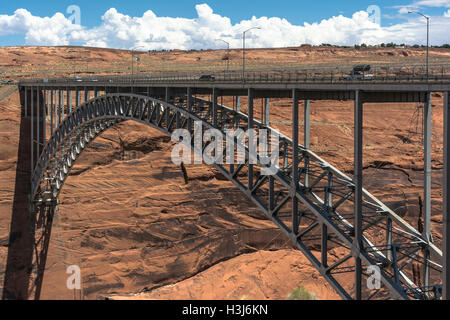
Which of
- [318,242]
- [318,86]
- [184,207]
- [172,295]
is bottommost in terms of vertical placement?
[172,295]

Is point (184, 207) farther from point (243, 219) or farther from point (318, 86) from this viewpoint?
point (318, 86)

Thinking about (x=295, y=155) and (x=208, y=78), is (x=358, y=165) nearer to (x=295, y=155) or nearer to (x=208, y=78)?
(x=295, y=155)

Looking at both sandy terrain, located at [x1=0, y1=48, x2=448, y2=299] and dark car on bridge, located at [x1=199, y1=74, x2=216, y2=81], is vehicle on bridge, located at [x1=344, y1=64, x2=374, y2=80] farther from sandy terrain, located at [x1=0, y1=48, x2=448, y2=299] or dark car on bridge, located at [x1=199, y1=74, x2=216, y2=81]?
sandy terrain, located at [x1=0, y1=48, x2=448, y2=299]

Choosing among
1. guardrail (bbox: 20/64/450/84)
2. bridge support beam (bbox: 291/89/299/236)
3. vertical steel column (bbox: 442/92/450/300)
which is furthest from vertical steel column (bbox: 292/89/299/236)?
vertical steel column (bbox: 442/92/450/300)

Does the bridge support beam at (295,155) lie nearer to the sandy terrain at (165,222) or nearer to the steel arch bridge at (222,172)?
the steel arch bridge at (222,172)

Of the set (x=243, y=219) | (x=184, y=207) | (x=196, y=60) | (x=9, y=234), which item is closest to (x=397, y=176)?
(x=243, y=219)

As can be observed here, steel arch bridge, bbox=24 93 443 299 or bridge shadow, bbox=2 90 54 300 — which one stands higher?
steel arch bridge, bbox=24 93 443 299
